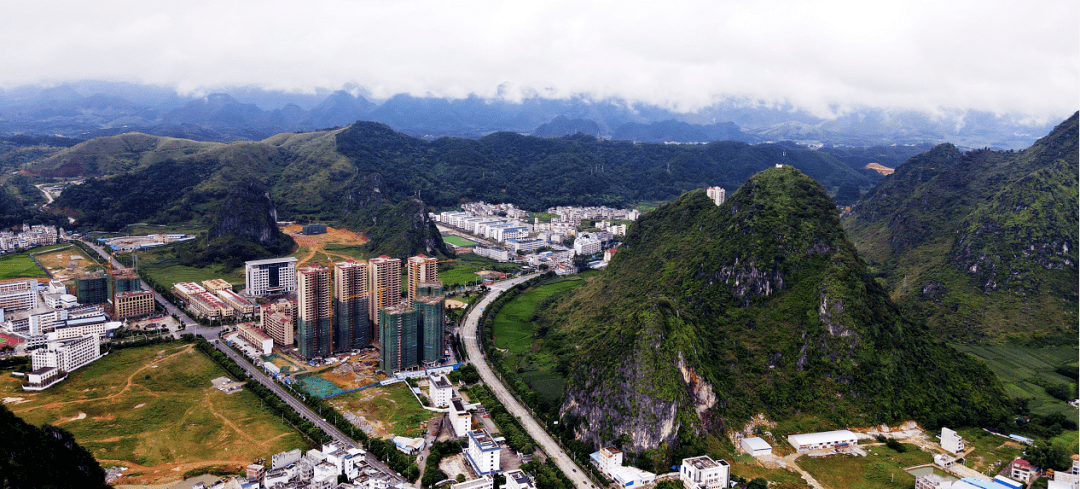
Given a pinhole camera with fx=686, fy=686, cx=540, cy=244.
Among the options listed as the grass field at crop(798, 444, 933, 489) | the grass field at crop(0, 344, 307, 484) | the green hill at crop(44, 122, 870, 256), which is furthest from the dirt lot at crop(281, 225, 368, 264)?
the grass field at crop(798, 444, 933, 489)

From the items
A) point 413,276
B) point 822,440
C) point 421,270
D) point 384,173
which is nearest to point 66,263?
point 413,276

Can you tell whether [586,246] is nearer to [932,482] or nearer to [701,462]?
[701,462]

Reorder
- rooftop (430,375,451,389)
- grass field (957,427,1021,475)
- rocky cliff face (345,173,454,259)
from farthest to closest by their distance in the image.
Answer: rocky cliff face (345,173,454,259) → rooftop (430,375,451,389) → grass field (957,427,1021,475)

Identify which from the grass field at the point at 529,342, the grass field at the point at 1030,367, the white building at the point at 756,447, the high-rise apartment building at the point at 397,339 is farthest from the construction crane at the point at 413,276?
the grass field at the point at 1030,367

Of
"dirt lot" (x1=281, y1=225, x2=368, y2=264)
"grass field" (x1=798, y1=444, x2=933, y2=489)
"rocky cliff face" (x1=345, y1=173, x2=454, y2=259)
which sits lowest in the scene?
"grass field" (x1=798, y1=444, x2=933, y2=489)

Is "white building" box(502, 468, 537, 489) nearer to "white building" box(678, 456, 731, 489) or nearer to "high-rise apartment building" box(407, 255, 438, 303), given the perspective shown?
"white building" box(678, 456, 731, 489)

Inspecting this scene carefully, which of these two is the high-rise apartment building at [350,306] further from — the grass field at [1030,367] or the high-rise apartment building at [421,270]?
the grass field at [1030,367]
